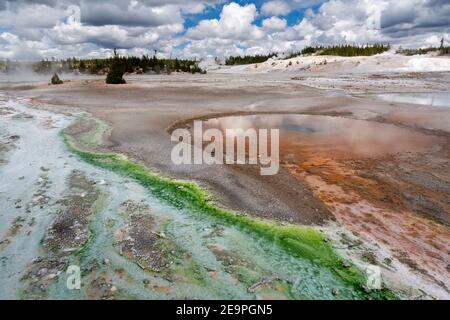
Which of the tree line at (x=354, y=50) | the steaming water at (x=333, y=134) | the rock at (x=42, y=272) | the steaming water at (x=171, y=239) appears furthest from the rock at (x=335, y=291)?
the tree line at (x=354, y=50)

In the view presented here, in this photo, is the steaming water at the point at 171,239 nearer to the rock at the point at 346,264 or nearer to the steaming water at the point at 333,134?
the rock at the point at 346,264

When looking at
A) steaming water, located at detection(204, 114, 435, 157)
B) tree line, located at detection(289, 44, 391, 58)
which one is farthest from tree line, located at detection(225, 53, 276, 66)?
steaming water, located at detection(204, 114, 435, 157)

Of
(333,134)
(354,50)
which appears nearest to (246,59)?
Result: (354,50)

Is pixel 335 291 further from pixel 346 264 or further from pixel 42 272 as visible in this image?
pixel 42 272

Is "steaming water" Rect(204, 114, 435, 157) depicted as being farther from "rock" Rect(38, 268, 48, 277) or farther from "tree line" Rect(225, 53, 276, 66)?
"tree line" Rect(225, 53, 276, 66)

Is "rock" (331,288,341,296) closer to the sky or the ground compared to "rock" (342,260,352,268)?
closer to the ground

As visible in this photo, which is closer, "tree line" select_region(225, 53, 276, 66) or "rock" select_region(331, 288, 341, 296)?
"rock" select_region(331, 288, 341, 296)

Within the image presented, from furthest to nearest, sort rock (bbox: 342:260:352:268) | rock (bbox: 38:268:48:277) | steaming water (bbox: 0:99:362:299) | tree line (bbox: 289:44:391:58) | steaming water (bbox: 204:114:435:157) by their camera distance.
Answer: tree line (bbox: 289:44:391:58) → steaming water (bbox: 204:114:435:157) → rock (bbox: 342:260:352:268) → rock (bbox: 38:268:48:277) → steaming water (bbox: 0:99:362:299)

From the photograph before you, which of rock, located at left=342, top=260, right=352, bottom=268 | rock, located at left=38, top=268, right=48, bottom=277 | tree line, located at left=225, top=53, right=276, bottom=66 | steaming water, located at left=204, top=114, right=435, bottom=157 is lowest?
rock, located at left=342, top=260, right=352, bottom=268
